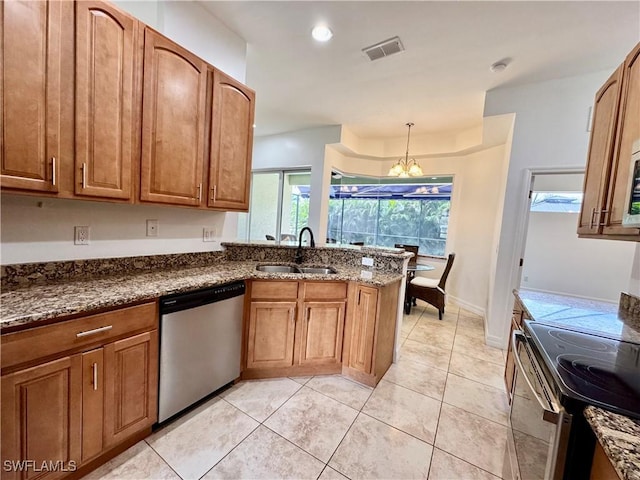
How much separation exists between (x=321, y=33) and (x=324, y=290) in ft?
7.41

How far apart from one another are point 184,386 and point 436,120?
15.1 ft

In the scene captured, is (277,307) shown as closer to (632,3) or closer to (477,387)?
(477,387)

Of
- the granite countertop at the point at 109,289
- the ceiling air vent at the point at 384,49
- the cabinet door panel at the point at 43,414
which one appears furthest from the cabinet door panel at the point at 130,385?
the ceiling air vent at the point at 384,49

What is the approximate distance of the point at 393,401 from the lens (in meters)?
2.05

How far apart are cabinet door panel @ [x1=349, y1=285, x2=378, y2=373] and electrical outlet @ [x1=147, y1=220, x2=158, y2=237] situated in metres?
1.71

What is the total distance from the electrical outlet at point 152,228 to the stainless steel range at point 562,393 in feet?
8.12

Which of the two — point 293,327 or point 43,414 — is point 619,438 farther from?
point 43,414

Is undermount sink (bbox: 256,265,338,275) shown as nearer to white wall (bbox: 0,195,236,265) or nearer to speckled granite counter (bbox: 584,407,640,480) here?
white wall (bbox: 0,195,236,265)

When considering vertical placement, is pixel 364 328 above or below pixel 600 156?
below

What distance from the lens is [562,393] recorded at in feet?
2.78

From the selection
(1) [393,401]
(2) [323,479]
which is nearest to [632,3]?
(1) [393,401]

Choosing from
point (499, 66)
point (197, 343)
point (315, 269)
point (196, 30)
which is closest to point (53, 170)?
point (197, 343)

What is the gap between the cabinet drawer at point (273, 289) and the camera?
2.10m

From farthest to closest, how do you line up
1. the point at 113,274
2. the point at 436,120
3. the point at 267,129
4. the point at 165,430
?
the point at 267,129
the point at 436,120
the point at 113,274
the point at 165,430
